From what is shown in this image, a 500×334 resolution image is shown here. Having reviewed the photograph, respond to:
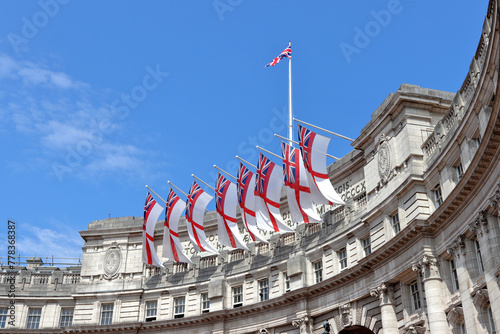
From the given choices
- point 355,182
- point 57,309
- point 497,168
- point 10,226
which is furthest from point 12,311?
point 497,168

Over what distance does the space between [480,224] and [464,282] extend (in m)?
3.61

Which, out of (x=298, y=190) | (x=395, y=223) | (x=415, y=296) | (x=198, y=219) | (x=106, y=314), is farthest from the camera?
(x=106, y=314)

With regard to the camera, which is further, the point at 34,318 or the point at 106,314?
the point at 34,318

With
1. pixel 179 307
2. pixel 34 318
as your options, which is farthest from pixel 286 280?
pixel 34 318

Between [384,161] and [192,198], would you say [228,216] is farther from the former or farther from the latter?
[384,161]

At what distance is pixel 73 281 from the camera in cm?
5969

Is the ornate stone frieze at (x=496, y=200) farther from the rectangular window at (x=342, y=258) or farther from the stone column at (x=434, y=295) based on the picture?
the rectangular window at (x=342, y=258)

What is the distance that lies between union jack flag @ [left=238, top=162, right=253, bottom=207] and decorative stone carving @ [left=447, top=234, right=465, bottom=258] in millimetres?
18841

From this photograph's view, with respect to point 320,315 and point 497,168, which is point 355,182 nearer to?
point 320,315

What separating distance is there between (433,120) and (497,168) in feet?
41.0

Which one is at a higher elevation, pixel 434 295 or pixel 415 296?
pixel 415 296

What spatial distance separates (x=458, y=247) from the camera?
33.3 meters

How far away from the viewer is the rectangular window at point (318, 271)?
154 ft

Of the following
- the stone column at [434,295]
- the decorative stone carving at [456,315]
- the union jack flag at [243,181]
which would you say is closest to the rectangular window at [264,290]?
the union jack flag at [243,181]
